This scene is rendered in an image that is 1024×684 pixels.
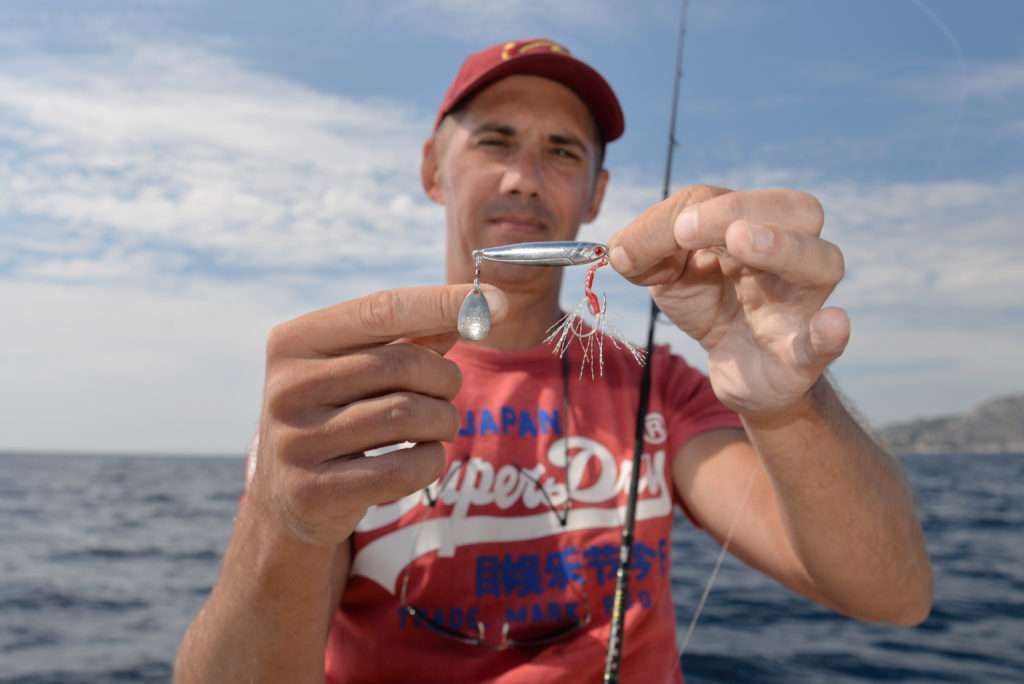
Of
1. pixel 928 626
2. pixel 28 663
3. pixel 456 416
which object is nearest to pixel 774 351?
pixel 456 416

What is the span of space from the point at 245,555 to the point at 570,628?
1.51 metres

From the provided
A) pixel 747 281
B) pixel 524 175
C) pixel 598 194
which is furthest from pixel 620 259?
pixel 598 194

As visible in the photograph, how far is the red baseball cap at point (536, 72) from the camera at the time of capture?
3.52 m

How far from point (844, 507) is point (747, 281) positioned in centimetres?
101

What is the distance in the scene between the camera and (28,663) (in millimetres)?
9047

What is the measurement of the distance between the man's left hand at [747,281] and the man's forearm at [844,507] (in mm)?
211

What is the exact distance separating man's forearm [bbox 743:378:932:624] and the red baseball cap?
1.88 meters

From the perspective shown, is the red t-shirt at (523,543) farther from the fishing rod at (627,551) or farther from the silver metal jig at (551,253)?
the silver metal jig at (551,253)

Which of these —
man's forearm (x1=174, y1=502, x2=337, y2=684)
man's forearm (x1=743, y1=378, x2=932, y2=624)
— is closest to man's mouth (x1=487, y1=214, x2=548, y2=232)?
man's forearm (x1=743, y1=378, x2=932, y2=624)

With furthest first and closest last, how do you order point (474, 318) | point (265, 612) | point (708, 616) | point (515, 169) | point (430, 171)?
point (708, 616)
point (430, 171)
point (515, 169)
point (265, 612)
point (474, 318)

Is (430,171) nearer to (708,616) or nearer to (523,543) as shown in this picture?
(523,543)

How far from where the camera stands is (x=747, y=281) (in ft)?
6.86

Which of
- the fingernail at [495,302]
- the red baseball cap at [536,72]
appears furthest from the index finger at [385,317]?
the red baseball cap at [536,72]

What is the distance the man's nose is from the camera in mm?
3277
